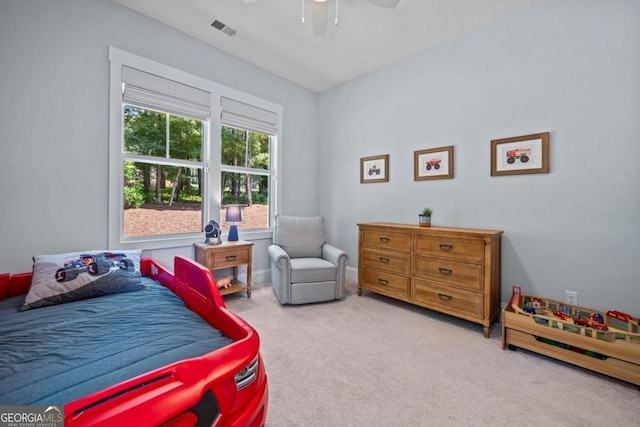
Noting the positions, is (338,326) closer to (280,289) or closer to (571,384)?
(280,289)

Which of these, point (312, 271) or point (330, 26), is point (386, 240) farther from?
point (330, 26)

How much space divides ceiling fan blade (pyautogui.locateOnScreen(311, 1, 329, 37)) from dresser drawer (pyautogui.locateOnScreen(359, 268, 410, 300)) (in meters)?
2.49

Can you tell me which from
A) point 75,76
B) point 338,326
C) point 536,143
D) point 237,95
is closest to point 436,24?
point 536,143

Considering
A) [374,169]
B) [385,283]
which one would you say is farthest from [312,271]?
[374,169]

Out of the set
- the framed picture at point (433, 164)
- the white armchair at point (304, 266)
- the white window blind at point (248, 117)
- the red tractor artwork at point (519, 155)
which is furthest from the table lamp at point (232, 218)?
the red tractor artwork at point (519, 155)

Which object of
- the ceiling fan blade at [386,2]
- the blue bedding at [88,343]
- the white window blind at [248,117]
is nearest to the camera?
the blue bedding at [88,343]

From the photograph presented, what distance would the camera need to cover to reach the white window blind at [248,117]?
3319mm

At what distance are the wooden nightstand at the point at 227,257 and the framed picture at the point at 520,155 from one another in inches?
112

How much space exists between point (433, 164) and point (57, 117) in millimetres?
3683

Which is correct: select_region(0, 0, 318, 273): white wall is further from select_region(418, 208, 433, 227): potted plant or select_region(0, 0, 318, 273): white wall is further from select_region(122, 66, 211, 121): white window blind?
select_region(418, 208, 433, 227): potted plant

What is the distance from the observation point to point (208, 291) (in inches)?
56.5

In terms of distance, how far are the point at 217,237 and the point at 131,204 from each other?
0.93m

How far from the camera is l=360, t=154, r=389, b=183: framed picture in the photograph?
11.6 feet

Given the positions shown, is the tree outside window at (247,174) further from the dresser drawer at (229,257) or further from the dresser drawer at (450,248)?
the dresser drawer at (450,248)
